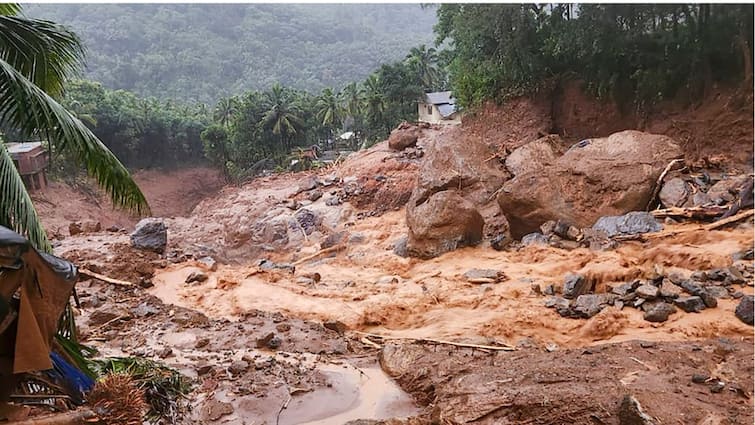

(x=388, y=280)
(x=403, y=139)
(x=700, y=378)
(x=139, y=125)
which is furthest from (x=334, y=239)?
(x=139, y=125)

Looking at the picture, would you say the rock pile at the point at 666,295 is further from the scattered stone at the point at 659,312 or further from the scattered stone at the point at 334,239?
the scattered stone at the point at 334,239

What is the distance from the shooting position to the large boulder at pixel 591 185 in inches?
426

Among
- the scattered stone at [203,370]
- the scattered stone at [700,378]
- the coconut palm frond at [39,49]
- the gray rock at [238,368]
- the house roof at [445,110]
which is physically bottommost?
the gray rock at [238,368]

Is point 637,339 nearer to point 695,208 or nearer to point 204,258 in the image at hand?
point 695,208

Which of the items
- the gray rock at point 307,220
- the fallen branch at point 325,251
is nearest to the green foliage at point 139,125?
the gray rock at point 307,220

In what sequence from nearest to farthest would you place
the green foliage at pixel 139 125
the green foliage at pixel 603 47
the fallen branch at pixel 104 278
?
1. the fallen branch at pixel 104 278
2. the green foliage at pixel 603 47
3. the green foliage at pixel 139 125

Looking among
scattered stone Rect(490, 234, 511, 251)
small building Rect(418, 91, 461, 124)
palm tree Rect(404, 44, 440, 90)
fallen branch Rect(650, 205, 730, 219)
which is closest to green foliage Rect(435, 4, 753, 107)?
fallen branch Rect(650, 205, 730, 219)

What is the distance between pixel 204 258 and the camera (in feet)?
46.4

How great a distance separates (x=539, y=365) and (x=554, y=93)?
13.1 m

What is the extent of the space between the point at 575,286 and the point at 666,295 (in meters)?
1.32

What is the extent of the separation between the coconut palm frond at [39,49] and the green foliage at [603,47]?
1258 cm

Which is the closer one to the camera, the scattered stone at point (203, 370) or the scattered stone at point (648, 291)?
the scattered stone at point (203, 370)

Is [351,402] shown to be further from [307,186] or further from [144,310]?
[307,186]

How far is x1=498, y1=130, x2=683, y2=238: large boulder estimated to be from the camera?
10820 mm
